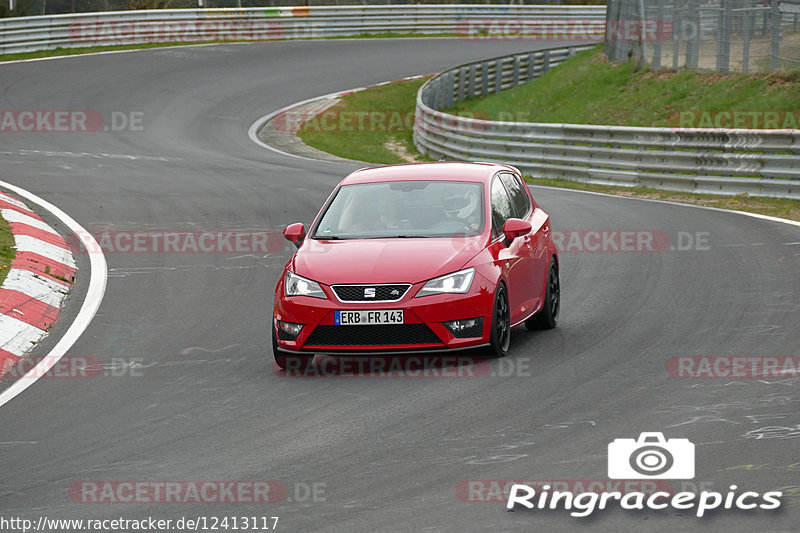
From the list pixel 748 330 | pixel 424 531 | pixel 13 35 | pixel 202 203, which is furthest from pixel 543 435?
pixel 13 35

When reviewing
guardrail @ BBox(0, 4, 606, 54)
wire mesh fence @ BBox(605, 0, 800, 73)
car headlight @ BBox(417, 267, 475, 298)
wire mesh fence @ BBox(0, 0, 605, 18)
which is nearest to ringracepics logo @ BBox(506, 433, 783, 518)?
car headlight @ BBox(417, 267, 475, 298)

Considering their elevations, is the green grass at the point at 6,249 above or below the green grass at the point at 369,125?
above

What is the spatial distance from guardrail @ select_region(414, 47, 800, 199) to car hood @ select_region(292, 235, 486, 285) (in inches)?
432

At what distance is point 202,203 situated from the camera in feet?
60.3

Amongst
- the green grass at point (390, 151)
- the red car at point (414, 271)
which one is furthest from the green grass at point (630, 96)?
the red car at point (414, 271)

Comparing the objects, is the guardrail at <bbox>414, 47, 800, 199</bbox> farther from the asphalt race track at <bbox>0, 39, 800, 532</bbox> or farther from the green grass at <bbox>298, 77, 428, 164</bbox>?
the asphalt race track at <bbox>0, 39, 800, 532</bbox>

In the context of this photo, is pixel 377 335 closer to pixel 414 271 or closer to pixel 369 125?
pixel 414 271

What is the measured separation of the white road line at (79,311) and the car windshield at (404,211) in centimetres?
233

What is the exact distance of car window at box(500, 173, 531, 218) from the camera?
36.0 feet

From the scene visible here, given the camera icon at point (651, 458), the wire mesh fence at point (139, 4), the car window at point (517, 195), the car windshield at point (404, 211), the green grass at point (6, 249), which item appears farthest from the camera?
the wire mesh fence at point (139, 4)

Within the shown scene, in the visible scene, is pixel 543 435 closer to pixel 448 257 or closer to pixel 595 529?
pixel 595 529

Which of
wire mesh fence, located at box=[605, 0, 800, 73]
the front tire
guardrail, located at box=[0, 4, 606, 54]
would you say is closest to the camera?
the front tire

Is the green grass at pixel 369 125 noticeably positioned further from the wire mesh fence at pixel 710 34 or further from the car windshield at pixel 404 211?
the car windshield at pixel 404 211

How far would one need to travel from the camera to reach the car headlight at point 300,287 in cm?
915
